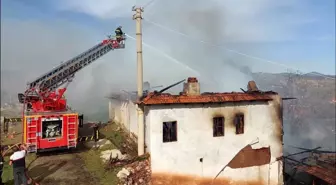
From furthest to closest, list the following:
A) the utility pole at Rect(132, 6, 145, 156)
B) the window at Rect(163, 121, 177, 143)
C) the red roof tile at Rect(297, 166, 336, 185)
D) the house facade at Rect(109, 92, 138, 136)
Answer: the house facade at Rect(109, 92, 138, 136) → the red roof tile at Rect(297, 166, 336, 185) → the utility pole at Rect(132, 6, 145, 156) → the window at Rect(163, 121, 177, 143)

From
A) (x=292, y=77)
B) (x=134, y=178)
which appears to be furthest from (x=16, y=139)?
(x=292, y=77)

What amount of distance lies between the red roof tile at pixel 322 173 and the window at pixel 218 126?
7.19m

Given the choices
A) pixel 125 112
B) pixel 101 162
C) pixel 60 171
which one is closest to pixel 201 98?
pixel 101 162

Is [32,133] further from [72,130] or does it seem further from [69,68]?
[69,68]

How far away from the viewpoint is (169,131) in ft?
39.3

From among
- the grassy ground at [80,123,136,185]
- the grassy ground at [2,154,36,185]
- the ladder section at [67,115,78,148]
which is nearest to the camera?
the grassy ground at [2,154,36,185]

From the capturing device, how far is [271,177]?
13.8 m

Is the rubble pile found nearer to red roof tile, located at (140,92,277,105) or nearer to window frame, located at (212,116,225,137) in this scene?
red roof tile, located at (140,92,277,105)

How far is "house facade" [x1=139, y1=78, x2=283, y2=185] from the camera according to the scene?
1177 cm

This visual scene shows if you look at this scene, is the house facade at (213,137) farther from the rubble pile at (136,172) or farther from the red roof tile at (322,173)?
the red roof tile at (322,173)

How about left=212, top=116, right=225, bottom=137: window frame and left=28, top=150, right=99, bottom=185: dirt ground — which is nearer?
Answer: left=28, top=150, right=99, bottom=185: dirt ground

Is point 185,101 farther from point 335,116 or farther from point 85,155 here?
point 335,116

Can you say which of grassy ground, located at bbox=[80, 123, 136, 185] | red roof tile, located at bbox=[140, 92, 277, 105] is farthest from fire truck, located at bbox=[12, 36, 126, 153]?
red roof tile, located at bbox=[140, 92, 277, 105]

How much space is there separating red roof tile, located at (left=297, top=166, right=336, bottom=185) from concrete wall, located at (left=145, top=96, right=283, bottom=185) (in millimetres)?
3000
